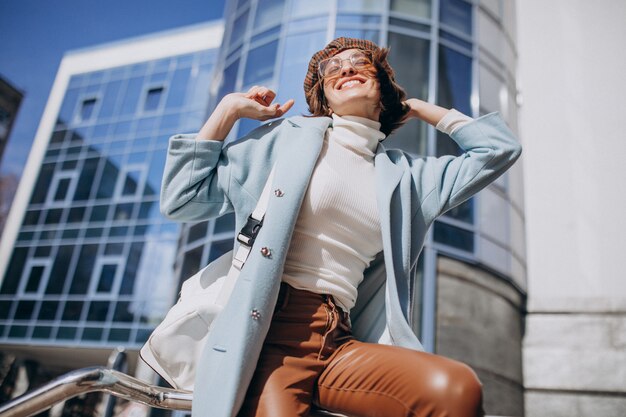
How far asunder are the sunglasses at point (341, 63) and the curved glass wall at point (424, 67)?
19.6 feet

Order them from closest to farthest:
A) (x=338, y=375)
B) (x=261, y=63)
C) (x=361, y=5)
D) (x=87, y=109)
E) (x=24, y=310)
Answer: (x=338, y=375) < (x=361, y=5) < (x=261, y=63) < (x=24, y=310) < (x=87, y=109)

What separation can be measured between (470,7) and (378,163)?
949cm

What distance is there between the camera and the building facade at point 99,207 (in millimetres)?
15875

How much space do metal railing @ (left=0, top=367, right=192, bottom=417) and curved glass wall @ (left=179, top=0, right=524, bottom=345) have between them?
21.5 feet

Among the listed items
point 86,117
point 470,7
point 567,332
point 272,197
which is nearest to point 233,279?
point 272,197

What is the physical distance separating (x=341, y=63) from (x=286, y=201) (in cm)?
70

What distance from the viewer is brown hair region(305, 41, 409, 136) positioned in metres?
2.02

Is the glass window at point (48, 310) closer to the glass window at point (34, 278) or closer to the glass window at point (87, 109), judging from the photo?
the glass window at point (34, 278)

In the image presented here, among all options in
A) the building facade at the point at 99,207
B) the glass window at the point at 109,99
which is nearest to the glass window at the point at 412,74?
the building facade at the point at 99,207

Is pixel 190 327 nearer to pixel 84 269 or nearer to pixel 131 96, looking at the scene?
pixel 84 269

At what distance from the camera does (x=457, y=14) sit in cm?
998

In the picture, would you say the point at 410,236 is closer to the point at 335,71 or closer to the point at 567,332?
the point at 335,71

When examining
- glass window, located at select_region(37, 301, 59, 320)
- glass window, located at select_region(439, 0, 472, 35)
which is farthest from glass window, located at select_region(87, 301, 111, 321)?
glass window, located at select_region(439, 0, 472, 35)

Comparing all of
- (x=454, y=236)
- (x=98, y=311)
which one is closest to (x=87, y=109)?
(x=98, y=311)
